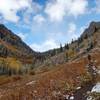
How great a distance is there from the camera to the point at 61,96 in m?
32.4

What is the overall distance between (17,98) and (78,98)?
347 inches

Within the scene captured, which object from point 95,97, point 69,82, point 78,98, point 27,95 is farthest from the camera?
point 69,82

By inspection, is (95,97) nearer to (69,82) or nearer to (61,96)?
(61,96)

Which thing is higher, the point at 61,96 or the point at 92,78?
the point at 92,78

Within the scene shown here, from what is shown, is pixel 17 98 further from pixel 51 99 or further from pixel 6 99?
pixel 51 99

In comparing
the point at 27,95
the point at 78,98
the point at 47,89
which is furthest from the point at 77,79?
the point at 78,98

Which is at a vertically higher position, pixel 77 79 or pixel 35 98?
pixel 77 79

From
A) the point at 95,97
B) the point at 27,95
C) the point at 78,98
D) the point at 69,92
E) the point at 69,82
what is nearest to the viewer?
the point at 95,97

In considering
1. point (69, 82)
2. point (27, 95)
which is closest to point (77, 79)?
point (69, 82)

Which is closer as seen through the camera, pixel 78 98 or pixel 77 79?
pixel 78 98

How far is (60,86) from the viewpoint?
38.2 m

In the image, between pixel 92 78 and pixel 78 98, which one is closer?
pixel 78 98

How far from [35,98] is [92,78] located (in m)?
9.73

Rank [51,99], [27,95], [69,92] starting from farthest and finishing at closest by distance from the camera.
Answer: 1. [27,95]
2. [69,92]
3. [51,99]
